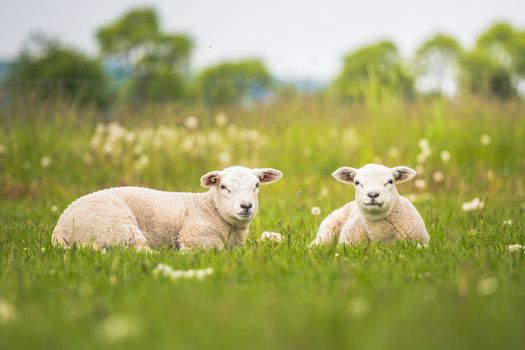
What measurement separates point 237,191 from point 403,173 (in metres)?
1.71

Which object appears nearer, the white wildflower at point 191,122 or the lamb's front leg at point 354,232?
the lamb's front leg at point 354,232

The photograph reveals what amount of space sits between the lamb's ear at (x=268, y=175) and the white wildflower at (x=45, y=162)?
6.86 meters

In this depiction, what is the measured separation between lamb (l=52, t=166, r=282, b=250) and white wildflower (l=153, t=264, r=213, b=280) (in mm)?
1304

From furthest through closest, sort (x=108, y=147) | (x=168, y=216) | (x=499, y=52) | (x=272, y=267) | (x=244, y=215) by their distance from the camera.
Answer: (x=499, y=52), (x=108, y=147), (x=168, y=216), (x=244, y=215), (x=272, y=267)

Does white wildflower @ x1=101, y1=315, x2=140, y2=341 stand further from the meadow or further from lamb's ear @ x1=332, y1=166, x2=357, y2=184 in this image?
lamb's ear @ x1=332, y1=166, x2=357, y2=184

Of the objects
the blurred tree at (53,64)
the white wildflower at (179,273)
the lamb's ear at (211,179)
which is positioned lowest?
the white wildflower at (179,273)

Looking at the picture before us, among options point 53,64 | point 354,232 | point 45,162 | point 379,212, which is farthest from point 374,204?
point 53,64

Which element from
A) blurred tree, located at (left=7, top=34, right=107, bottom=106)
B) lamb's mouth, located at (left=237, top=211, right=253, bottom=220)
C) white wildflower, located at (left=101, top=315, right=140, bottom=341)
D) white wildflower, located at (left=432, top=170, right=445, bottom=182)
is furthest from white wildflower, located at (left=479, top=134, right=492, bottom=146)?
blurred tree, located at (left=7, top=34, right=107, bottom=106)

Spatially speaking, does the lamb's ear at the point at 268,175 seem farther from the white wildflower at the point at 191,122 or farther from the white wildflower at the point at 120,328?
the white wildflower at the point at 191,122

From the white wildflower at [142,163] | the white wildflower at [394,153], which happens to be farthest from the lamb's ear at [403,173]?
the white wildflower at [142,163]

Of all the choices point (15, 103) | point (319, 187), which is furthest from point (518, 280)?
point (15, 103)

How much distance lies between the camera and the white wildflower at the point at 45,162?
41.9ft

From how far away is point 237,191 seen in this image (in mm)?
6551

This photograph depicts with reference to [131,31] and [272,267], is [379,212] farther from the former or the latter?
[131,31]
